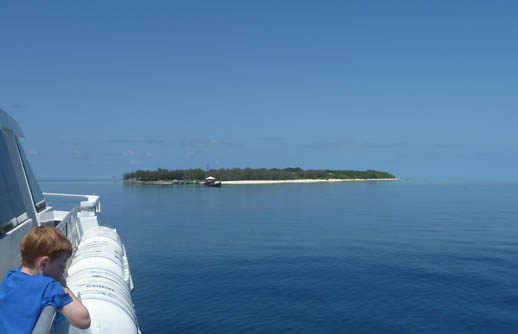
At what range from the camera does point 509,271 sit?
2236 centimetres

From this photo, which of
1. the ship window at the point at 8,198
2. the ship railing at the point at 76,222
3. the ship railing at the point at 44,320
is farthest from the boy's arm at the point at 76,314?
the ship railing at the point at 76,222

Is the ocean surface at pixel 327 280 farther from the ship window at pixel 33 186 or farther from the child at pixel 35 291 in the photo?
the child at pixel 35 291

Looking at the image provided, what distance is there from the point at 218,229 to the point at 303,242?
1229 centimetres

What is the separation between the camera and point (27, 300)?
3926 mm

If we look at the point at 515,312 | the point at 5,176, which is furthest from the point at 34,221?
the point at 515,312

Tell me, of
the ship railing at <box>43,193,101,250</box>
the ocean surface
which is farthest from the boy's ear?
the ocean surface

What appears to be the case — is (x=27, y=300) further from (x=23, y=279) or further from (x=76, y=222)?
(x=76, y=222)

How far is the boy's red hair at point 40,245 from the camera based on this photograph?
4.00m

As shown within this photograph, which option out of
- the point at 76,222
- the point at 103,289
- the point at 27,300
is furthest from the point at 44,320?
the point at 76,222

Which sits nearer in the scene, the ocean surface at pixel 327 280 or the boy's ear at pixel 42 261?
the boy's ear at pixel 42 261

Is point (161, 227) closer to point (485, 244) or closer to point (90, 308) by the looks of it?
point (485, 244)

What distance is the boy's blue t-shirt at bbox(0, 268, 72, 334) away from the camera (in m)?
3.91

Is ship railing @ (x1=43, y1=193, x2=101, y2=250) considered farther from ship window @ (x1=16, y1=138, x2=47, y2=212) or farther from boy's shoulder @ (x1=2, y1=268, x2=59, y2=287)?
boy's shoulder @ (x1=2, y1=268, x2=59, y2=287)

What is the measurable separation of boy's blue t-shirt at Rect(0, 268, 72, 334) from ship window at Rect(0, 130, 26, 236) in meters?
4.75
